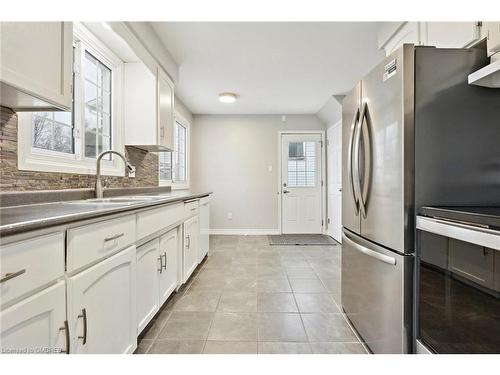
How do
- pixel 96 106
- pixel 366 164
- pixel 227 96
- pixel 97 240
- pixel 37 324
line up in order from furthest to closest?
pixel 227 96 → pixel 96 106 → pixel 366 164 → pixel 97 240 → pixel 37 324

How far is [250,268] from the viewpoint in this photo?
10.3ft

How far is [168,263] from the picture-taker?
2.05m

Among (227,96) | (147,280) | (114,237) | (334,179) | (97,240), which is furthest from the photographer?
(334,179)

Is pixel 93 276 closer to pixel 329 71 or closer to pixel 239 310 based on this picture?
pixel 239 310

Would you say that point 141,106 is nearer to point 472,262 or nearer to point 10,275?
point 10,275

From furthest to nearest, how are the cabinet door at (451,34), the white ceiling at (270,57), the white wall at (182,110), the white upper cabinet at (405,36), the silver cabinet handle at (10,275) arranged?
the white wall at (182,110)
the white ceiling at (270,57)
the white upper cabinet at (405,36)
the cabinet door at (451,34)
the silver cabinet handle at (10,275)

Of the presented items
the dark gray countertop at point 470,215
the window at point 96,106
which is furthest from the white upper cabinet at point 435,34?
the window at point 96,106

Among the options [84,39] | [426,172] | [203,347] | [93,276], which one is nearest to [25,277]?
[93,276]

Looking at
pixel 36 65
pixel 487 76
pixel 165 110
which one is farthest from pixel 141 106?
pixel 487 76

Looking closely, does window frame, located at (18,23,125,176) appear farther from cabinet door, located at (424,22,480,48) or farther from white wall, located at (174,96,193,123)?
cabinet door, located at (424,22,480,48)

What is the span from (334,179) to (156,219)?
3.95 metres

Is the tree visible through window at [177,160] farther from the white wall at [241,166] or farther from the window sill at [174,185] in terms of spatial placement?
the white wall at [241,166]

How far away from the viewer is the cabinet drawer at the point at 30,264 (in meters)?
0.65

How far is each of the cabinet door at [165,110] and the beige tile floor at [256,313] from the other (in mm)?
1558
